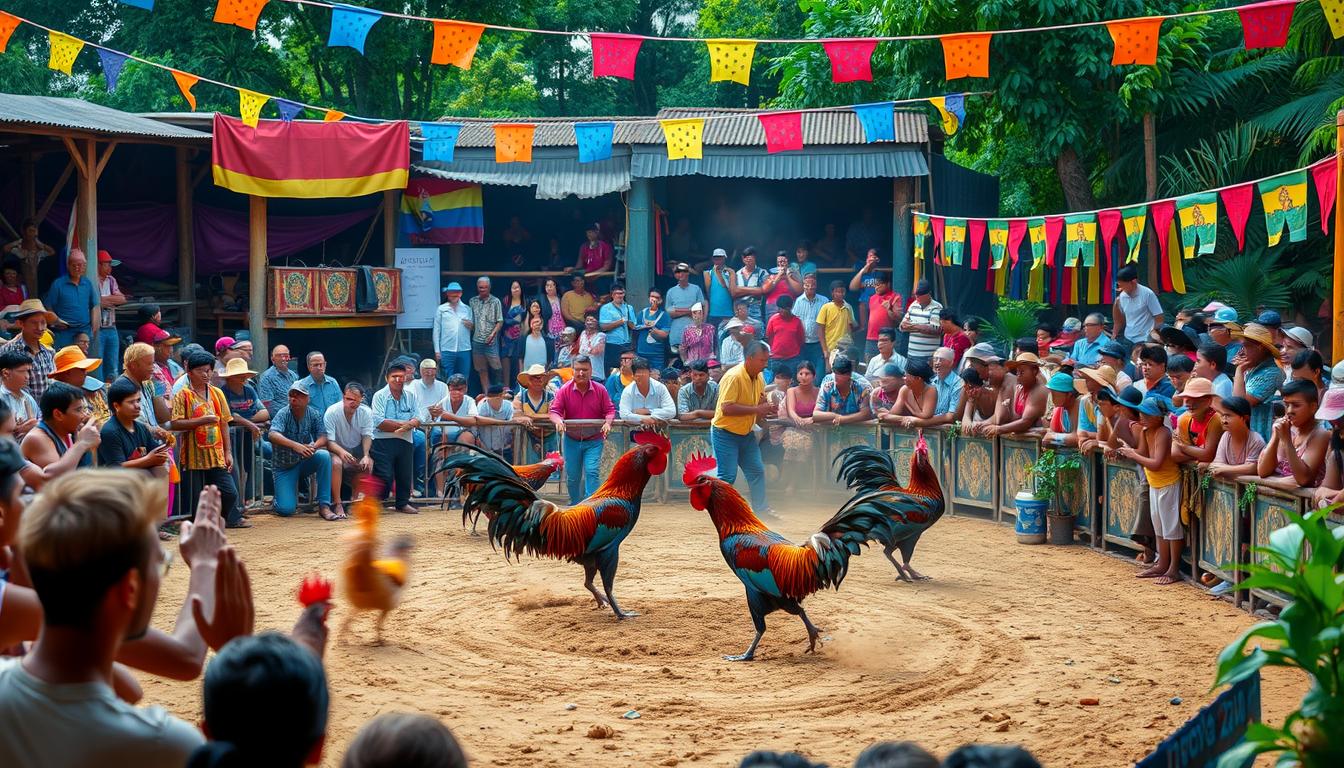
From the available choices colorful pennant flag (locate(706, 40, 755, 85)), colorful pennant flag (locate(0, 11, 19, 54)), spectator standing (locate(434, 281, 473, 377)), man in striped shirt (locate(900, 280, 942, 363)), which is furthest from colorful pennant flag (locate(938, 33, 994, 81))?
colorful pennant flag (locate(0, 11, 19, 54))

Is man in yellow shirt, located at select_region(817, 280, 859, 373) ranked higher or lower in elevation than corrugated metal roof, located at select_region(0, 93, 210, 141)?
lower

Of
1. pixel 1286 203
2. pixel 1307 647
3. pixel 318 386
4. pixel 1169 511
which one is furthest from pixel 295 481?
pixel 1307 647

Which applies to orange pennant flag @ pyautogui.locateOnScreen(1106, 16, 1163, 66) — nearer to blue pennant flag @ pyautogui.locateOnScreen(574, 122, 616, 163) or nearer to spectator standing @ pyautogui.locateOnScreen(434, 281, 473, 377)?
blue pennant flag @ pyautogui.locateOnScreen(574, 122, 616, 163)

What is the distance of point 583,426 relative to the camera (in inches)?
604

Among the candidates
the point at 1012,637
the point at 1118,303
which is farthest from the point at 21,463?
the point at 1118,303

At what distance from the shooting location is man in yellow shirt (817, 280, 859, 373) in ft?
63.4

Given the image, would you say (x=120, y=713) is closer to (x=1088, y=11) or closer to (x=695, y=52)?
(x=1088, y=11)

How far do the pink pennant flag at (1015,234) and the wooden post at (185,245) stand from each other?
41.1 feet

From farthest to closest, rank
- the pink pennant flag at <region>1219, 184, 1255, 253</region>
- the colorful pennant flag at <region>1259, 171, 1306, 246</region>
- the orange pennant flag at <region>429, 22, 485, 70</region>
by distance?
1. the orange pennant flag at <region>429, 22, 485, 70</region>
2. the pink pennant flag at <region>1219, 184, 1255, 253</region>
3. the colorful pennant flag at <region>1259, 171, 1306, 246</region>

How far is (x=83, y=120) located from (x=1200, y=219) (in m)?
14.0

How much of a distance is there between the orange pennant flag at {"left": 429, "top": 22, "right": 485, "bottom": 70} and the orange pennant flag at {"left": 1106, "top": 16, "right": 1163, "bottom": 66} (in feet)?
23.1

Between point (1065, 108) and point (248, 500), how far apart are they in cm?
1322

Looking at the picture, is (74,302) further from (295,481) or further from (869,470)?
(869,470)

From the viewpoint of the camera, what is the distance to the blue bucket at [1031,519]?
13289mm
